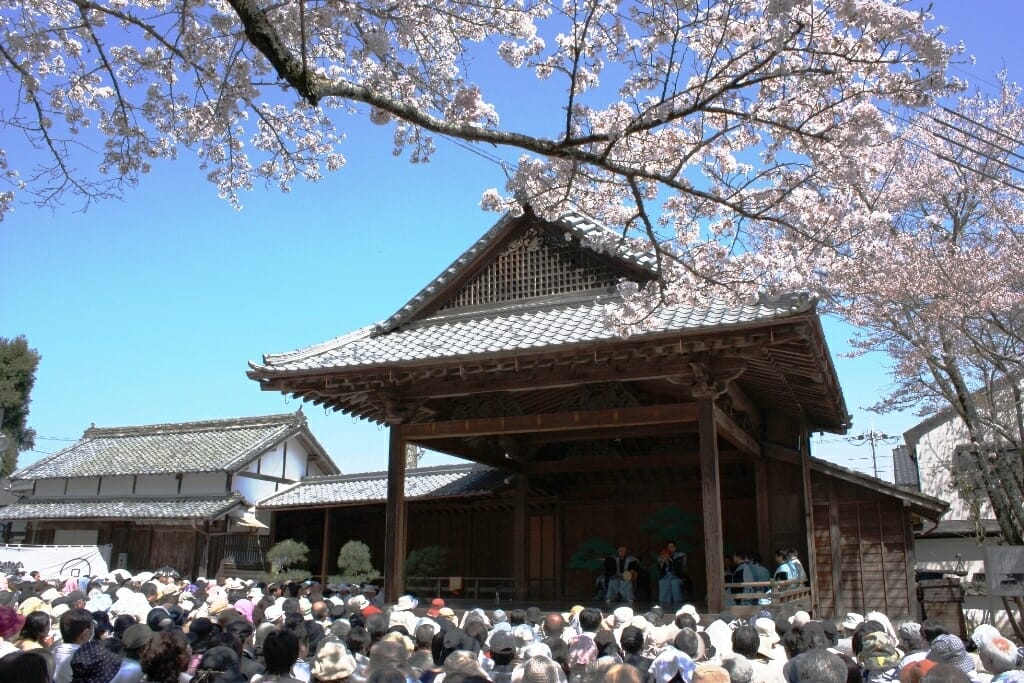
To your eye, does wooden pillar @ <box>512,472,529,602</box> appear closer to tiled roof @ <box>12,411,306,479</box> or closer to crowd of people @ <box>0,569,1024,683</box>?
crowd of people @ <box>0,569,1024,683</box>

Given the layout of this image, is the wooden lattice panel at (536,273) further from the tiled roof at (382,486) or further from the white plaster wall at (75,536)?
the white plaster wall at (75,536)

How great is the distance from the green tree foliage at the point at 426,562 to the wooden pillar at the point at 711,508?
8116 millimetres

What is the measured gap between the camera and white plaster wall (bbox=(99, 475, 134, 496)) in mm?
28016

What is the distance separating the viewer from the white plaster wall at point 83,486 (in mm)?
28542

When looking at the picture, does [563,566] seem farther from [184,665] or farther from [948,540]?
[948,540]

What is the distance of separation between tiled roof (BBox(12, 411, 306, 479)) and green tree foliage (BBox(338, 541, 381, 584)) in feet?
29.0

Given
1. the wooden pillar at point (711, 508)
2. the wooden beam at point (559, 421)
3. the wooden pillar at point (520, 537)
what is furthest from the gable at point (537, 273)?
the wooden pillar at point (520, 537)

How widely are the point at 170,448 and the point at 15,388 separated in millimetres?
14125

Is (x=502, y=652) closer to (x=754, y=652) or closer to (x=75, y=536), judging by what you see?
(x=754, y=652)

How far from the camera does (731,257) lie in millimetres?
7691

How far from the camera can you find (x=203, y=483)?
2672cm

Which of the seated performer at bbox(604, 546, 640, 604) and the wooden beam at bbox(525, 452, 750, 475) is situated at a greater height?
the wooden beam at bbox(525, 452, 750, 475)

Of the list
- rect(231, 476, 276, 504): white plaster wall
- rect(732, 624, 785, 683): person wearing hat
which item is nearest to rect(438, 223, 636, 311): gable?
rect(732, 624, 785, 683): person wearing hat

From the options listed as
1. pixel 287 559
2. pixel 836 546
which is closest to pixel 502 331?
pixel 836 546
